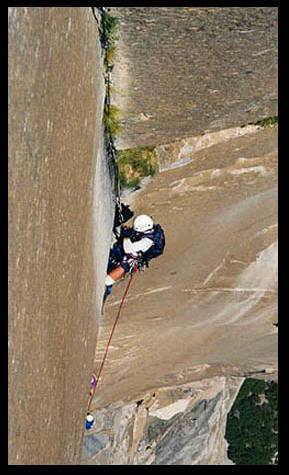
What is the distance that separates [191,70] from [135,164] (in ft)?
4.93

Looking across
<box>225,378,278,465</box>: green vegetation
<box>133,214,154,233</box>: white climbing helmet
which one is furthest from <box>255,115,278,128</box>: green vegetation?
<box>225,378,278,465</box>: green vegetation

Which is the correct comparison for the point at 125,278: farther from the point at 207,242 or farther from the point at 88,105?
the point at 88,105

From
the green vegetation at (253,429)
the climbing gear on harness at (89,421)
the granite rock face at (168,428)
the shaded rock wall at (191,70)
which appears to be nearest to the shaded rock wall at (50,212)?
the shaded rock wall at (191,70)

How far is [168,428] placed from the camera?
995cm

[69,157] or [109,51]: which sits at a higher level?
[109,51]

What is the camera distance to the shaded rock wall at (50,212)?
354 centimetres

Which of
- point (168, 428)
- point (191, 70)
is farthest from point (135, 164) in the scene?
point (168, 428)

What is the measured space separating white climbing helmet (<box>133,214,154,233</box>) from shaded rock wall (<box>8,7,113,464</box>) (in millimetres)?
1122

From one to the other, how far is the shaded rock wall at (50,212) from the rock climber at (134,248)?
119 cm

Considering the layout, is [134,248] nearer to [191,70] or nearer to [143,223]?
[143,223]

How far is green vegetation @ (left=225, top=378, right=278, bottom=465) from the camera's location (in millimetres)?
10758

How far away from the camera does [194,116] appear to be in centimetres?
614
